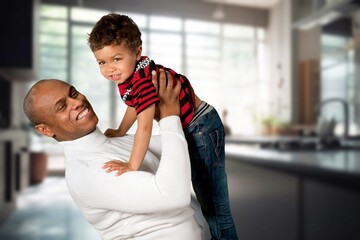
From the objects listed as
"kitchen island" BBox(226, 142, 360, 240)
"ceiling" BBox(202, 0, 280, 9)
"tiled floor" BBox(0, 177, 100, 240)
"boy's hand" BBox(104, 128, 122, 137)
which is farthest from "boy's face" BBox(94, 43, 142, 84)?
"ceiling" BBox(202, 0, 280, 9)

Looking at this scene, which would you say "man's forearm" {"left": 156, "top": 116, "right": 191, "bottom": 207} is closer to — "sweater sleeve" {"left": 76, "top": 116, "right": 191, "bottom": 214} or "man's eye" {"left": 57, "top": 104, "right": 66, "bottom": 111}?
"sweater sleeve" {"left": 76, "top": 116, "right": 191, "bottom": 214}

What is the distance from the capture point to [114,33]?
32 centimetres

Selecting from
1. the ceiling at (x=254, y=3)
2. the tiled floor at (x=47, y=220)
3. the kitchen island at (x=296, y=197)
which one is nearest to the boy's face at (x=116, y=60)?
→ the kitchen island at (x=296, y=197)

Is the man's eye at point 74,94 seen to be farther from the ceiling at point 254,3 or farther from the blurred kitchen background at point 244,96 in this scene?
the ceiling at point 254,3

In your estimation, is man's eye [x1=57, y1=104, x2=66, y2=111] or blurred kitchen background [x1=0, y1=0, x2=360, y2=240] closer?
man's eye [x1=57, y1=104, x2=66, y2=111]

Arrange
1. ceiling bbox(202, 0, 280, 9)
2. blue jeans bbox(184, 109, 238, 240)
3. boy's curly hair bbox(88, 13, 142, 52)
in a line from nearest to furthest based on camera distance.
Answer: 1. boy's curly hair bbox(88, 13, 142, 52)
2. blue jeans bbox(184, 109, 238, 240)
3. ceiling bbox(202, 0, 280, 9)

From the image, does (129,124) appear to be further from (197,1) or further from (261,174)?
(197,1)

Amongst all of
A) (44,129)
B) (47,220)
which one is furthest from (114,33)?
(47,220)

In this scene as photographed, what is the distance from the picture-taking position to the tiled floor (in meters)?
1.72

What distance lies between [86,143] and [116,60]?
124 mm

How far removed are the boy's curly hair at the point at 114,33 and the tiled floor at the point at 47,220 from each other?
1.22 m

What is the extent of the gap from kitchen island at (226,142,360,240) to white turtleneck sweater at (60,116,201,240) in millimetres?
110

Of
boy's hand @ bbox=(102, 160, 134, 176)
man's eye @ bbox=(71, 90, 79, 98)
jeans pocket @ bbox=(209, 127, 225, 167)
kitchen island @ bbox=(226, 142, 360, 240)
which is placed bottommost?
kitchen island @ bbox=(226, 142, 360, 240)

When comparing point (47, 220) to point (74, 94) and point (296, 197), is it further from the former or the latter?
point (74, 94)
